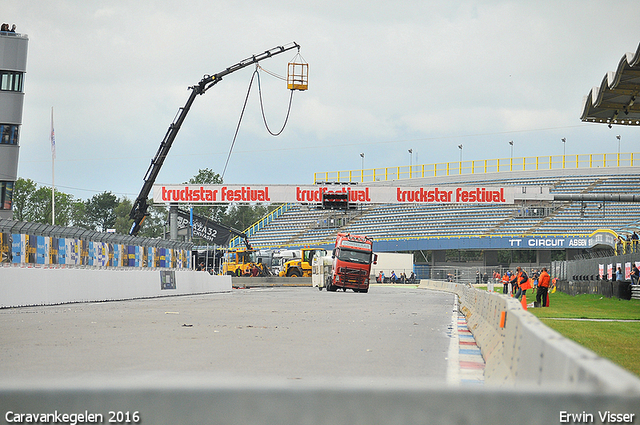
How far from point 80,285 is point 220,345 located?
1314 centimetres

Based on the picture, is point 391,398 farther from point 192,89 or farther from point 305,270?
point 305,270

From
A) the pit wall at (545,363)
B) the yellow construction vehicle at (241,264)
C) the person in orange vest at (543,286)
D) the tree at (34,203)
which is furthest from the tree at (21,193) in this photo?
the pit wall at (545,363)

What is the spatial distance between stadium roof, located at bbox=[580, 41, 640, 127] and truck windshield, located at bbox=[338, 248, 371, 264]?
24.6m

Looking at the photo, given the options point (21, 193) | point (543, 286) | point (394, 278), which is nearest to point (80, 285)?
point (543, 286)

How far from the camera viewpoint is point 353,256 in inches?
1799

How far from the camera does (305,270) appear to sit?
65875mm

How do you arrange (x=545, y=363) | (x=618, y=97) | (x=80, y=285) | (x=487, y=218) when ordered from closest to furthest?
(x=545, y=363), (x=618, y=97), (x=80, y=285), (x=487, y=218)

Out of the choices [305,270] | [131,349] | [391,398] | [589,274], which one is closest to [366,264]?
[589,274]

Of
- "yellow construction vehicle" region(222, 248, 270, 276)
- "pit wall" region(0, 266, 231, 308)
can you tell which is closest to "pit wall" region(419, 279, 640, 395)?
"pit wall" region(0, 266, 231, 308)

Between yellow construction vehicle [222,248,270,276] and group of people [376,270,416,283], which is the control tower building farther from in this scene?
group of people [376,270,416,283]

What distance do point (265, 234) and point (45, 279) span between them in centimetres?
6457

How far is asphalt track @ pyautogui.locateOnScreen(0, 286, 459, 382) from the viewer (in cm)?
838

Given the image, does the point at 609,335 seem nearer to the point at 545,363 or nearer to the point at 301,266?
the point at 545,363

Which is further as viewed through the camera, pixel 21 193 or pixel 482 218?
pixel 21 193
